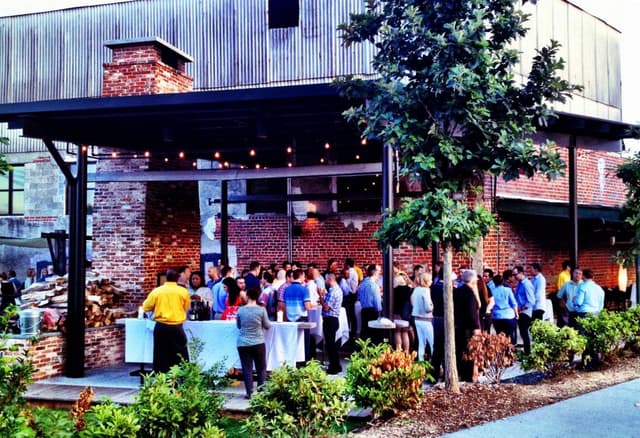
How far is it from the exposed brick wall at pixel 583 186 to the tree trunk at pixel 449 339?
24.8 feet

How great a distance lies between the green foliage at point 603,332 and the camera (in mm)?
9609

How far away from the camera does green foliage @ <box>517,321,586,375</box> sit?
8812 mm

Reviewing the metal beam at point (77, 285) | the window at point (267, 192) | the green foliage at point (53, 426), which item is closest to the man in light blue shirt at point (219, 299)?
the metal beam at point (77, 285)

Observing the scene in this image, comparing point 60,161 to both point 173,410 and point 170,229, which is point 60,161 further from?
point 173,410

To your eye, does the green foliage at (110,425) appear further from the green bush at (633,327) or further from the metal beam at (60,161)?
the green bush at (633,327)

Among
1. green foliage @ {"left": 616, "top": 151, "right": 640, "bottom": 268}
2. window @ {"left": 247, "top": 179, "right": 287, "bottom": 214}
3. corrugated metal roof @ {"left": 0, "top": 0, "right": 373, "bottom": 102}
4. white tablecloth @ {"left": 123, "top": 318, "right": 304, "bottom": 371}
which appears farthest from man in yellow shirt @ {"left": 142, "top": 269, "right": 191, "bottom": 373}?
corrugated metal roof @ {"left": 0, "top": 0, "right": 373, "bottom": 102}

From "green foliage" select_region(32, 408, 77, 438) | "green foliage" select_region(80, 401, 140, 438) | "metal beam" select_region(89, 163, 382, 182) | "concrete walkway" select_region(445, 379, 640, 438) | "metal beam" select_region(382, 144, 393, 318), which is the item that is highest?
"metal beam" select_region(89, 163, 382, 182)

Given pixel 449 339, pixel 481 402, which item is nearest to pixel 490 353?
pixel 449 339

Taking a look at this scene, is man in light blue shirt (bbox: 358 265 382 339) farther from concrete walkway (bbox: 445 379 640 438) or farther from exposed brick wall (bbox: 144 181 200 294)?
exposed brick wall (bbox: 144 181 200 294)

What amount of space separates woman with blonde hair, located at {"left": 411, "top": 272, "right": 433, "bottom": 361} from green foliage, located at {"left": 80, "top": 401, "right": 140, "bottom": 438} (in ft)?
18.7

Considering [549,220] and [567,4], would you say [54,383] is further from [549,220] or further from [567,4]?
[567,4]

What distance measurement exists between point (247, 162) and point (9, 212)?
452 inches

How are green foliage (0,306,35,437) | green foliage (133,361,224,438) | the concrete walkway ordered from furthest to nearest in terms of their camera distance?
the concrete walkway < green foliage (133,361,224,438) < green foliage (0,306,35,437)

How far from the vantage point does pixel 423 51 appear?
792cm
